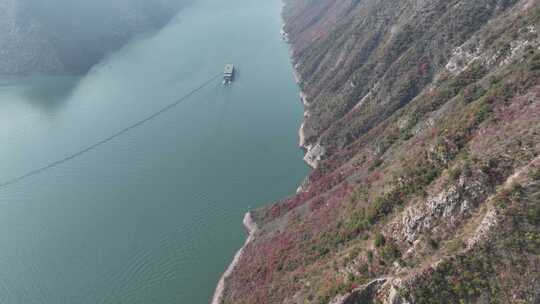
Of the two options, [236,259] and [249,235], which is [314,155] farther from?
[236,259]

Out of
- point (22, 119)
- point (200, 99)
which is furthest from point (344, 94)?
point (22, 119)

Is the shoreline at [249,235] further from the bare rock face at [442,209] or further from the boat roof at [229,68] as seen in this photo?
the boat roof at [229,68]

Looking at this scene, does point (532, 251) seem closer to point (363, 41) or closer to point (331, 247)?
point (331, 247)

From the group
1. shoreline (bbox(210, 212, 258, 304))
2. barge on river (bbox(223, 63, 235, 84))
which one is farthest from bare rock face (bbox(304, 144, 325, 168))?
barge on river (bbox(223, 63, 235, 84))

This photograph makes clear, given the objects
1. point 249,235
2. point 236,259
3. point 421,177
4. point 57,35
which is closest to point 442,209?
point 421,177

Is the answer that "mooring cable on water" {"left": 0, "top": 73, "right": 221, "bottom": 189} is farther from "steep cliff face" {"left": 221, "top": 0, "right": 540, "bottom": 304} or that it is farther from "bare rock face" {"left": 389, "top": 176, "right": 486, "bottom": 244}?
"bare rock face" {"left": 389, "top": 176, "right": 486, "bottom": 244}
